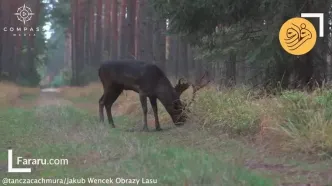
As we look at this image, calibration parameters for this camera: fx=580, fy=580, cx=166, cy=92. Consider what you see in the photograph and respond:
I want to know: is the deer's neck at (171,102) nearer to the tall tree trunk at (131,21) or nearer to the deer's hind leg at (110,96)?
the deer's hind leg at (110,96)

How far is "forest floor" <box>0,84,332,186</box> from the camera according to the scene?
6395 millimetres

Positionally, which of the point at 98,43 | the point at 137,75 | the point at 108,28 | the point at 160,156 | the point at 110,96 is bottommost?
the point at 98,43

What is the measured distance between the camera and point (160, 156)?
25.7 feet

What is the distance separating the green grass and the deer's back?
100 cm

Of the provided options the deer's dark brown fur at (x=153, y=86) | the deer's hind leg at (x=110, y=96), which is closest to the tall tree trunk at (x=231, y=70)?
the deer's dark brown fur at (x=153, y=86)

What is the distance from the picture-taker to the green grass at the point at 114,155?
6.26 meters

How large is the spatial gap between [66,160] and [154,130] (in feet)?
14.7

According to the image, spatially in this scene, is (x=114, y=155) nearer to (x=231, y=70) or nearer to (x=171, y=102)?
(x=171, y=102)

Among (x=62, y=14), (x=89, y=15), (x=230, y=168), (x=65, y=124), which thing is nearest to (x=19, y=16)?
(x=89, y=15)

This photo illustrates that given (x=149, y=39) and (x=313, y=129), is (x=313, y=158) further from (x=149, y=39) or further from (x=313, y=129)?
(x=149, y=39)

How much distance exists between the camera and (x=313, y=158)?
25.3ft

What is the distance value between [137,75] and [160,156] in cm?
465

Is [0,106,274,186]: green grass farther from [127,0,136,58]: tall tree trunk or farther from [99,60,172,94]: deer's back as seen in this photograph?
[127,0,136,58]: tall tree trunk

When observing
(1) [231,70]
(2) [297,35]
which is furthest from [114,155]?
(1) [231,70]
